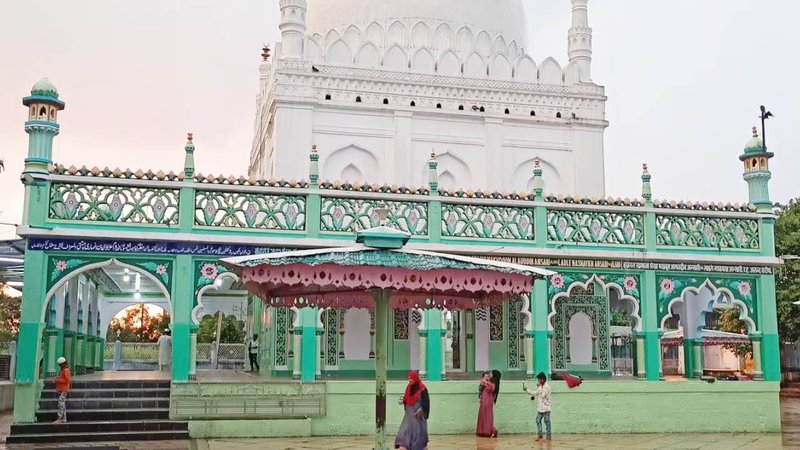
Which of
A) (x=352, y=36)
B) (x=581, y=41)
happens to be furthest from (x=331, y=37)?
(x=581, y=41)

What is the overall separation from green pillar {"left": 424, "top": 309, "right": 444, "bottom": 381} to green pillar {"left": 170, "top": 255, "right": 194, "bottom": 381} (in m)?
4.00

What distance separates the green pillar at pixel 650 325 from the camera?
53.6 feet

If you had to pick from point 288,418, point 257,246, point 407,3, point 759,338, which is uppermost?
point 407,3

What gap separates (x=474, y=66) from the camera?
22.0 metres

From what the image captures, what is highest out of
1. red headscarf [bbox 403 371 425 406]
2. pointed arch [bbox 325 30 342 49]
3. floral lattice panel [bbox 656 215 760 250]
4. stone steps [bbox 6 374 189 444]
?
pointed arch [bbox 325 30 342 49]

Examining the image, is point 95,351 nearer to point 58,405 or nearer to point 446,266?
point 58,405

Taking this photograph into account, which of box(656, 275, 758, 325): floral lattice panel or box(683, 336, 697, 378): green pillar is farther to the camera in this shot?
box(683, 336, 697, 378): green pillar

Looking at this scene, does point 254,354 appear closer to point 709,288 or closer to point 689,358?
point 689,358

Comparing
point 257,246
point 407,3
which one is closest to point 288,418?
point 257,246

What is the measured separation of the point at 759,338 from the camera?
16891 mm

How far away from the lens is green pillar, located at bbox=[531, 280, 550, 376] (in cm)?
1591

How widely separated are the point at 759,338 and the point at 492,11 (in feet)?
35.7

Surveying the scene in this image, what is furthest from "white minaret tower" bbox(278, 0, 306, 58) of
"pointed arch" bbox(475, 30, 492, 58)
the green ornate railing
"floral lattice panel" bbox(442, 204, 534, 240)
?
"floral lattice panel" bbox(442, 204, 534, 240)

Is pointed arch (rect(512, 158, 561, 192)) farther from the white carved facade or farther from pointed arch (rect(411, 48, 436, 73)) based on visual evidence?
pointed arch (rect(411, 48, 436, 73))
